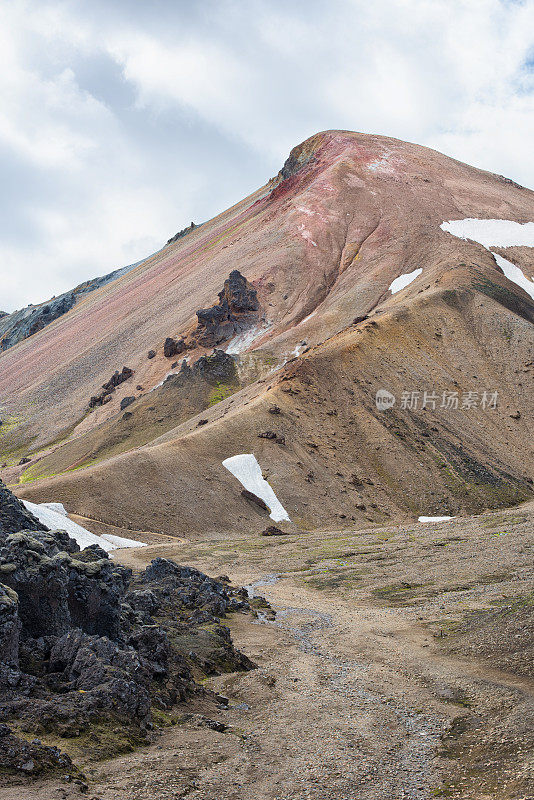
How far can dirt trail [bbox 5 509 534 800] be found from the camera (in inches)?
526

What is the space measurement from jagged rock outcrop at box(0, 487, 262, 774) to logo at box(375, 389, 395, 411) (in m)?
54.5

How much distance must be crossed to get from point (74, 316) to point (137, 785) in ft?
569

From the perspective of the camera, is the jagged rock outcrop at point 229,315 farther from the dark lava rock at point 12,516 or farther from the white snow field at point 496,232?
the dark lava rock at point 12,516

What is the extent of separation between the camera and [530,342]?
87.5 meters

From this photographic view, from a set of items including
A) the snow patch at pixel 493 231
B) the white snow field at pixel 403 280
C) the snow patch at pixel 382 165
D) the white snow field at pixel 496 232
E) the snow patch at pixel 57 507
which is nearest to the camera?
the snow patch at pixel 57 507

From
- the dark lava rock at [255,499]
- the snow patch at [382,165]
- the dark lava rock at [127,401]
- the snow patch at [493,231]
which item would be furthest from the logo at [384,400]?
the snow patch at [382,165]

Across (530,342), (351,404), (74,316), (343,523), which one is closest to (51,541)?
(343,523)

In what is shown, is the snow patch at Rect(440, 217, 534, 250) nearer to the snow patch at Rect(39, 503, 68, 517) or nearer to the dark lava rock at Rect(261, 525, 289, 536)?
the dark lava rock at Rect(261, 525, 289, 536)

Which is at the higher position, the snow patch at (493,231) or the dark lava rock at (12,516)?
the snow patch at (493,231)

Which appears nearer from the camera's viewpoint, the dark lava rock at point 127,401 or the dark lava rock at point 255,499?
the dark lava rock at point 255,499

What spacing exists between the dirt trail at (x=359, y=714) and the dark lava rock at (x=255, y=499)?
25.7 m

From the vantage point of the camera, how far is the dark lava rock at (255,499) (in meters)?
65.9

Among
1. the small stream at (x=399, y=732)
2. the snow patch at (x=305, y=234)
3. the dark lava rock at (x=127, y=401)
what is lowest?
the small stream at (x=399, y=732)

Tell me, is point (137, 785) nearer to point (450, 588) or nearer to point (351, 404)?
point (450, 588)
